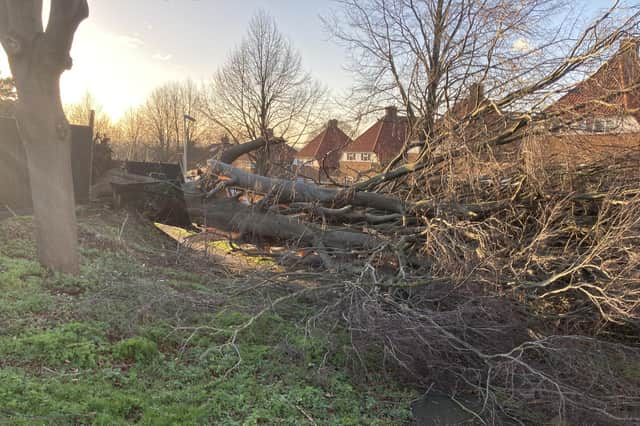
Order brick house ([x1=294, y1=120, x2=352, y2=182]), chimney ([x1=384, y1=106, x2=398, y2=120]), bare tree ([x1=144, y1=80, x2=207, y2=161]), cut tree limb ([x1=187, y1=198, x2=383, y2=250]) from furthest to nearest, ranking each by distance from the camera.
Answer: bare tree ([x1=144, y1=80, x2=207, y2=161]), chimney ([x1=384, y1=106, x2=398, y2=120]), brick house ([x1=294, y1=120, x2=352, y2=182]), cut tree limb ([x1=187, y1=198, x2=383, y2=250])

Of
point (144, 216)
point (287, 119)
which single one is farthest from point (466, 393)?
point (287, 119)

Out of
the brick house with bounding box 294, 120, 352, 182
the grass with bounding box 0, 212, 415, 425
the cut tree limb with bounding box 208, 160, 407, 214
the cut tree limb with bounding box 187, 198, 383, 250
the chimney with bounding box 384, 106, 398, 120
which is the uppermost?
the chimney with bounding box 384, 106, 398, 120

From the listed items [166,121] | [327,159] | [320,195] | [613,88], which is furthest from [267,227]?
[166,121]

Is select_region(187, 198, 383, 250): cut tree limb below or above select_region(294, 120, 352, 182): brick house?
below

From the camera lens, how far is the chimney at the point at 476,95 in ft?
21.6

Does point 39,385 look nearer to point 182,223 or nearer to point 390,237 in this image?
point 390,237

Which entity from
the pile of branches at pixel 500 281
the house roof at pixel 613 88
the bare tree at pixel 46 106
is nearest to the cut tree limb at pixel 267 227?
the pile of branches at pixel 500 281

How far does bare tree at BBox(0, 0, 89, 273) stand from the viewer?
457cm

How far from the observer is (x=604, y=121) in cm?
532

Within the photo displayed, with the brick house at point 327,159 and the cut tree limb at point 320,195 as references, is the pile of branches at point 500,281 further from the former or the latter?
the brick house at point 327,159

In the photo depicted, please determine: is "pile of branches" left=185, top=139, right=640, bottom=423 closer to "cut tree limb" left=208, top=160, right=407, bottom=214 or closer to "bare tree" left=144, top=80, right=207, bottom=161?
"cut tree limb" left=208, top=160, right=407, bottom=214

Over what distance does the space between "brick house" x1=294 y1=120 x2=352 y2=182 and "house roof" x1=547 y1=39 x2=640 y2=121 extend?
4.02 meters

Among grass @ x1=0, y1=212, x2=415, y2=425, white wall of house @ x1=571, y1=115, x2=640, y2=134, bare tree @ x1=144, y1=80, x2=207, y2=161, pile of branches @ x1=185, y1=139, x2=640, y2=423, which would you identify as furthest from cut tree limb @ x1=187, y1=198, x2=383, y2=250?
bare tree @ x1=144, y1=80, x2=207, y2=161

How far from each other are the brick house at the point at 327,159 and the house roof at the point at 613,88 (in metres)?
4.02
